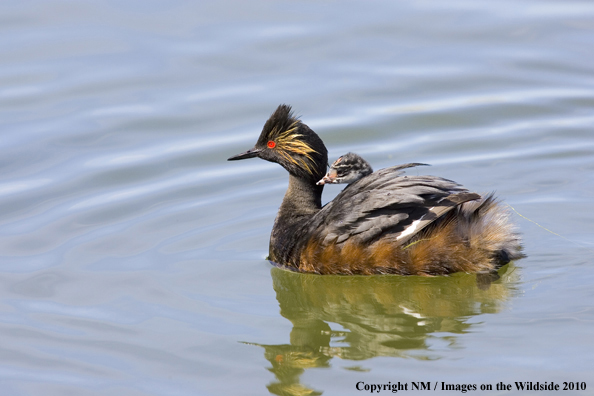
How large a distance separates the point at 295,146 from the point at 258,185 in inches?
45.7

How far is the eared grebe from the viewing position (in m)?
6.28

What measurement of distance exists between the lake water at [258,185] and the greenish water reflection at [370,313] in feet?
0.07

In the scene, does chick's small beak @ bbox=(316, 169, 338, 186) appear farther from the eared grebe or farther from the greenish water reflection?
the greenish water reflection

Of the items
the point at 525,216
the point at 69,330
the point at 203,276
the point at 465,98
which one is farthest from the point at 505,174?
the point at 69,330

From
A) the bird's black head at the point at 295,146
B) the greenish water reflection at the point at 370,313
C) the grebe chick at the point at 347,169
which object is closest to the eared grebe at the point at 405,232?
the greenish water reflection at the point at 370,313

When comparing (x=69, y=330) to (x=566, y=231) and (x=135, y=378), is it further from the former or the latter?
(x=566, y=231)

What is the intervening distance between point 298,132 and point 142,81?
12.6 feet

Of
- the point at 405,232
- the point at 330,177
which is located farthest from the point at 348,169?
the point at 405,232

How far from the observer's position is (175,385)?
513 centimetres

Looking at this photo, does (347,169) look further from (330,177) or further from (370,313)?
(370,313)

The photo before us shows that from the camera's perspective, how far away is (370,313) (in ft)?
19.7

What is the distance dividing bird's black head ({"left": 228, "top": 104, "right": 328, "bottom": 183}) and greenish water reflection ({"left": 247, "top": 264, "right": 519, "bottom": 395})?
95 centimetres

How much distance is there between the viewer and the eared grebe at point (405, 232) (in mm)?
6277

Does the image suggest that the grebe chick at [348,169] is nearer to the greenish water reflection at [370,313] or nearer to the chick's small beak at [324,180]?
the chick's small beak at [324,180]
